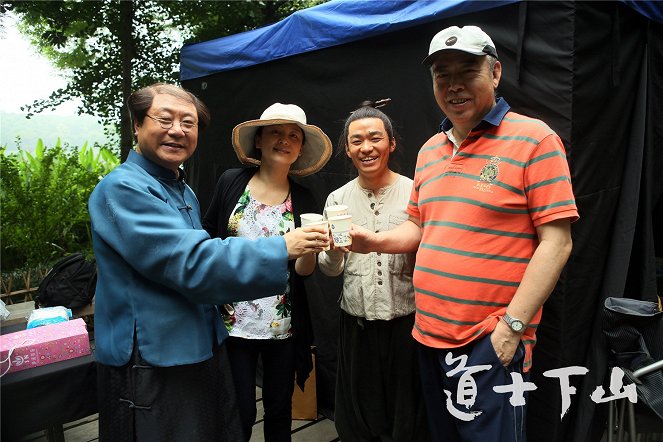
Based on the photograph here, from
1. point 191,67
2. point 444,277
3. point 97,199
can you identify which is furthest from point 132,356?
point 191,67

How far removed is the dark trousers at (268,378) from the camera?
2.13 metres

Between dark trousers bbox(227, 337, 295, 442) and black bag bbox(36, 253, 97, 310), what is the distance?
85.4 inches

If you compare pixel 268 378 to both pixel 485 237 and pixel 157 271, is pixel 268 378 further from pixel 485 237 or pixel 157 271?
pixel 485 237

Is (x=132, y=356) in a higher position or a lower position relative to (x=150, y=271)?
lower

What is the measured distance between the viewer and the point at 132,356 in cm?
147

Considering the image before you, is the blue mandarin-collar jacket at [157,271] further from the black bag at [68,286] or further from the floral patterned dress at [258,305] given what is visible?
the black bag at [68,286]

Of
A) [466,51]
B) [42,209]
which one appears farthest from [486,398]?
[42,209]

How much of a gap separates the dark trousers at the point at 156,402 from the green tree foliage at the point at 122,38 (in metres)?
4.93

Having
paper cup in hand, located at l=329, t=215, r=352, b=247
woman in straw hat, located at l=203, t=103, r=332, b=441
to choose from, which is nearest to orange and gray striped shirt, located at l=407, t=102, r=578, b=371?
paper cup in hand, located at l=329, t=215, r=352, b=247

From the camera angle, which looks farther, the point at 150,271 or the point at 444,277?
the point at 444,277

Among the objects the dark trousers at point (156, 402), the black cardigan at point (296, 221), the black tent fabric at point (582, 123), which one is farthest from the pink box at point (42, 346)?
the black tent fabric at point (582, 123)

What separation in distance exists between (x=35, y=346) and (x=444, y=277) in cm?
167

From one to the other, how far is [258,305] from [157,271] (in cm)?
81

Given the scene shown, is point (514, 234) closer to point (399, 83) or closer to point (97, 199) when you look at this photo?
point (97, 199)
